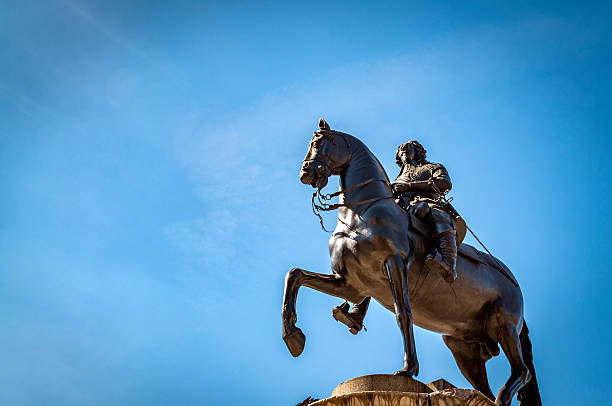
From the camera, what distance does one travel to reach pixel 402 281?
1027cm

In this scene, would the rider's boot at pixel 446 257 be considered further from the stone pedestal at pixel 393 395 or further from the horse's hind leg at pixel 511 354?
the stone pedestal at pixel 393 395

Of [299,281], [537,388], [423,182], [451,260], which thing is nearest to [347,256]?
[299,281]

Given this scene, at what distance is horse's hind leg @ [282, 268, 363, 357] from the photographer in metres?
10.4

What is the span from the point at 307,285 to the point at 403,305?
1.35 metres

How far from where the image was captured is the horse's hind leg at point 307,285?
10359 millimetres

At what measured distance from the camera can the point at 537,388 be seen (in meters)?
11.7

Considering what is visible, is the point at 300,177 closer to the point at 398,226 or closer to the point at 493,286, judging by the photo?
the point at 398,226

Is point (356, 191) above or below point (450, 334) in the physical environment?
above

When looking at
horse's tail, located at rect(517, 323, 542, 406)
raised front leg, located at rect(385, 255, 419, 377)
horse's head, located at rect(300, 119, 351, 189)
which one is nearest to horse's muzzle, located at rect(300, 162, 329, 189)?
horse's head, located at rect(300, 119, 351, 189)

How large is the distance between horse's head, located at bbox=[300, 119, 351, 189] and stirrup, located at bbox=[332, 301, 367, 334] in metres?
1.73

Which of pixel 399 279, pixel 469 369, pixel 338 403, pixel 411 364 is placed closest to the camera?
pixel 338 403

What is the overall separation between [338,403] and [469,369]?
3.69 m

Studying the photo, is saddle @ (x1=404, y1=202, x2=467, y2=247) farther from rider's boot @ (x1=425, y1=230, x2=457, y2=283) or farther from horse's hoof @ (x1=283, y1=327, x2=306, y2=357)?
horse's hoof @ (x1=283, y1=327, x2=306, y2=357)

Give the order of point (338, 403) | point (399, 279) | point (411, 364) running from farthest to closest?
point (399, 279), point (411, 364), point (338, 403)
